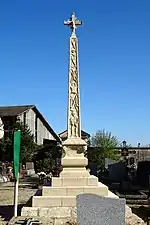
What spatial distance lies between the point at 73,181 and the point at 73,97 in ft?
8.10

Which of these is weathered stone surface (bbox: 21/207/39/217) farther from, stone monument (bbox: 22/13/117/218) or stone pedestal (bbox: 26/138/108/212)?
stone pedestal (bbox: 26/138/108/212)

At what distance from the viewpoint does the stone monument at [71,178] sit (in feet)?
32.1

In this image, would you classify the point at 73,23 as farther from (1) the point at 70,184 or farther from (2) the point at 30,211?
(2) the point at 30,211

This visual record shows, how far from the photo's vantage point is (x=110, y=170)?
2956cm

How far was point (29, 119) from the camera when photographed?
52.8 metres

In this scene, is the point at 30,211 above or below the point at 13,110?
below

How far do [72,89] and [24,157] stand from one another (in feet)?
104

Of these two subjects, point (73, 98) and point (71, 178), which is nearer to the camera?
point (71, 178)

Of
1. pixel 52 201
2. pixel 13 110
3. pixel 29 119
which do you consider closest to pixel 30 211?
pixel 52 201

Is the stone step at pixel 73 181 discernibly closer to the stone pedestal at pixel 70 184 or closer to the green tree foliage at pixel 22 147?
the stone pedestal at pixel 70 184

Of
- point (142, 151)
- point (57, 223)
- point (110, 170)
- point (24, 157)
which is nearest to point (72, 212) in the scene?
point (57, 223)

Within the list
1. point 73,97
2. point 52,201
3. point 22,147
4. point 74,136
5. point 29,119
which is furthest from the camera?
point 29,119

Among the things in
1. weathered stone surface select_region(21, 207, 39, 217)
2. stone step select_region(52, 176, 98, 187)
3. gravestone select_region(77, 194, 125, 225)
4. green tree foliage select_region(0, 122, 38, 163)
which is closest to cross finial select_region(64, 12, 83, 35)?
stone step select_region(52, 176, 98, 187)

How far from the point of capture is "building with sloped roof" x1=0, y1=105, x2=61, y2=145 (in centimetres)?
4934
